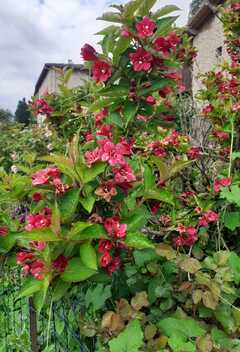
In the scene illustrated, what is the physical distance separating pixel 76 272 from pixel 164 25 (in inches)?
38.4

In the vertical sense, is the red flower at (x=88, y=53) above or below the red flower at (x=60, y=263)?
above

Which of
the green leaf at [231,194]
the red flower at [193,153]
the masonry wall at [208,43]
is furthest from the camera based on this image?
the masonry wall at [208,43]

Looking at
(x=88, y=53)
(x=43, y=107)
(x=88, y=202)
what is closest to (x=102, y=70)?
(x=88, y=53)

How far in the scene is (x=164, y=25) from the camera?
1713 millimetres

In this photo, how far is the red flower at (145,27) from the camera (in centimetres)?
167

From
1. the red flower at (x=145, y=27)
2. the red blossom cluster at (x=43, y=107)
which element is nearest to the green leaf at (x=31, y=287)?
the red flower at (x=145, y=27)

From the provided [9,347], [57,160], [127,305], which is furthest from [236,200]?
[9,347]

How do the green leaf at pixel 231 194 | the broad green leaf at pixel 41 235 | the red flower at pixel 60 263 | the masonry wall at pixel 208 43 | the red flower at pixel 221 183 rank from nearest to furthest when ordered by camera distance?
the broad green leaf at pixel 41 235 → the red flower at pixel 60 263 → the green leaf at pixel 231 194 → the red flower at pixel 221 183 → the masonry wall at pixel 208 43

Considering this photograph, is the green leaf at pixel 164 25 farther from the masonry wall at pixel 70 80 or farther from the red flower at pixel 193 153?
the masonry wall at pixel 70 80

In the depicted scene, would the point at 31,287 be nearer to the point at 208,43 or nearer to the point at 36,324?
the point at 36,324

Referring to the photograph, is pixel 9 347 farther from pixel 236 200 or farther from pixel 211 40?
pixel 211 40

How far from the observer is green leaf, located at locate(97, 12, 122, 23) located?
172 centimetres

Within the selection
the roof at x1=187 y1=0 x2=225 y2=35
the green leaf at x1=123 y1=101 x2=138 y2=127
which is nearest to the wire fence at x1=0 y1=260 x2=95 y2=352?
the green leaf at x1=123 y1=101 x2=138 y2=127

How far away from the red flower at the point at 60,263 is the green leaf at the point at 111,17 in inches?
36.1
